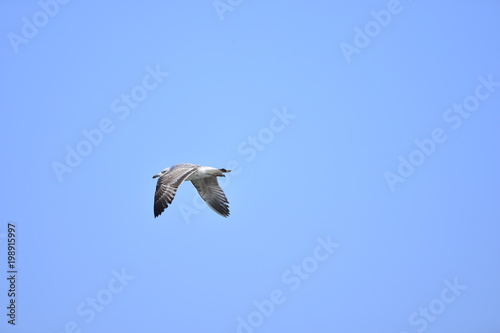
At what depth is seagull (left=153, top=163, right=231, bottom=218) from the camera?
18.0 meters

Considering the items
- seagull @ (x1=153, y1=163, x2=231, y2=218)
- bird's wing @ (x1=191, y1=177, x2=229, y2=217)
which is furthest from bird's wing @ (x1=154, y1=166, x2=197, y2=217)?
bird's wing @ (x1=191, y1=177, x2=229, y2=217)

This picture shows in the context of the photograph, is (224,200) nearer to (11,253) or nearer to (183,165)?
(183,165)

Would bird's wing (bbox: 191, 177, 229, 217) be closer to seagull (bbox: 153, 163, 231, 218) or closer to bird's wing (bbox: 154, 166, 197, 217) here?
seagull (bbox: 153, 163, 231, 218)

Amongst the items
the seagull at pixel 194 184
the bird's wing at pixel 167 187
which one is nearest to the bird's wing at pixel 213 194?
the seagull at pixel 194 184

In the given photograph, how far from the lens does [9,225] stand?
20328 mm

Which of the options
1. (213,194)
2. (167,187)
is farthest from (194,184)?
(167,187)

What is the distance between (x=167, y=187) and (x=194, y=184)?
3.61m

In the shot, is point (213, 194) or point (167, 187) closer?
point (167, 187)

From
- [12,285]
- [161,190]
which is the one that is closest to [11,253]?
[12,285]

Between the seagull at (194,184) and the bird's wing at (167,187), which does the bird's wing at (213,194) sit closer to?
the seagull at (194,184)

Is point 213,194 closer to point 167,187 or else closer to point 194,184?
point 194,184

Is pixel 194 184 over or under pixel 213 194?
over

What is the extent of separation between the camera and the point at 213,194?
21938mm

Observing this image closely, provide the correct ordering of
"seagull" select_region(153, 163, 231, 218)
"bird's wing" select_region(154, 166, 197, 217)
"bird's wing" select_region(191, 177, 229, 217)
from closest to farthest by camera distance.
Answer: "bird's wing" select_region(154, 166, 197, 217)
"seagull" select_region(153, 163, 231, 218)
"bird's wing" select_region(191, 177, 229, 217)
